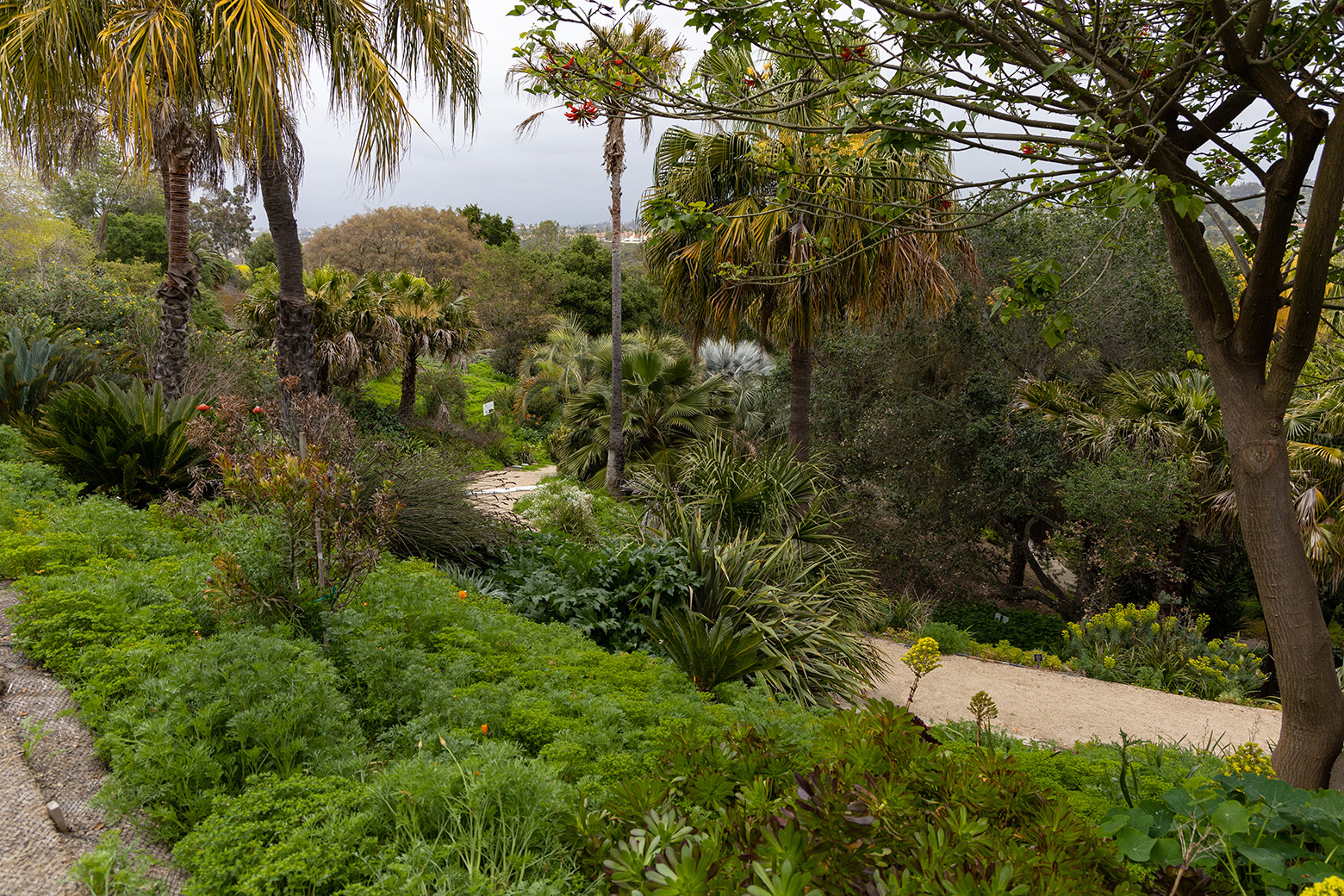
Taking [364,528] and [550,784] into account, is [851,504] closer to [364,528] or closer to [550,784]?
[364,528]

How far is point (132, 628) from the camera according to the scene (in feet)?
10.6

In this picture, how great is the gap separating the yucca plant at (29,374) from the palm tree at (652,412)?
7353 mm

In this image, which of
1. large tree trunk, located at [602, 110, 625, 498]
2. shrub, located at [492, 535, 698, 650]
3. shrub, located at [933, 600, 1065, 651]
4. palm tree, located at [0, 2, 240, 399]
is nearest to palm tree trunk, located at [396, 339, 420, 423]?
large tree trunk, located at [602, 110, 625, 498]

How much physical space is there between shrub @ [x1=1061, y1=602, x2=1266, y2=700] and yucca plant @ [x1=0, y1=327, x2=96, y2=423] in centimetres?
1223

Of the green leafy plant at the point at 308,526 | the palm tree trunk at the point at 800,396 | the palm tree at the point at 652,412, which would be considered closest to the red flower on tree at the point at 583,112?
the green leafy plant at the point at 308,526

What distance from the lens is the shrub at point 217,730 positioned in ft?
7.42

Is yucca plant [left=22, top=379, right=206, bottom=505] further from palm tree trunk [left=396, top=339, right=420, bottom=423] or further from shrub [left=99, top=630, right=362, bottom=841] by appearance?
palm tree trunk [left=396, top=339, right=420, bottom=423]

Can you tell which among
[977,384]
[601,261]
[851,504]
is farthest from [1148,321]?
[601,261]

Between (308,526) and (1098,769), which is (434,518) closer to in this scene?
(308,526)

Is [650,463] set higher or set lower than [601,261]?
lower

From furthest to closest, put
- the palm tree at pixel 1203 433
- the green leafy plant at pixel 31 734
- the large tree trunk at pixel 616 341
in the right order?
the large tree trunk at pixel 616 341
the palm tree at pixel 1203 433
the green leafy plant at pixel 31 734

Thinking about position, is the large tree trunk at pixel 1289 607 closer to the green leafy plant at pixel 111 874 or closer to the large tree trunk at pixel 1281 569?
the large tree trunk at pixel 1281 569

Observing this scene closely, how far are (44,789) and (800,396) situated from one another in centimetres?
869

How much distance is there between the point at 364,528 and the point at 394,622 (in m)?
0.54
